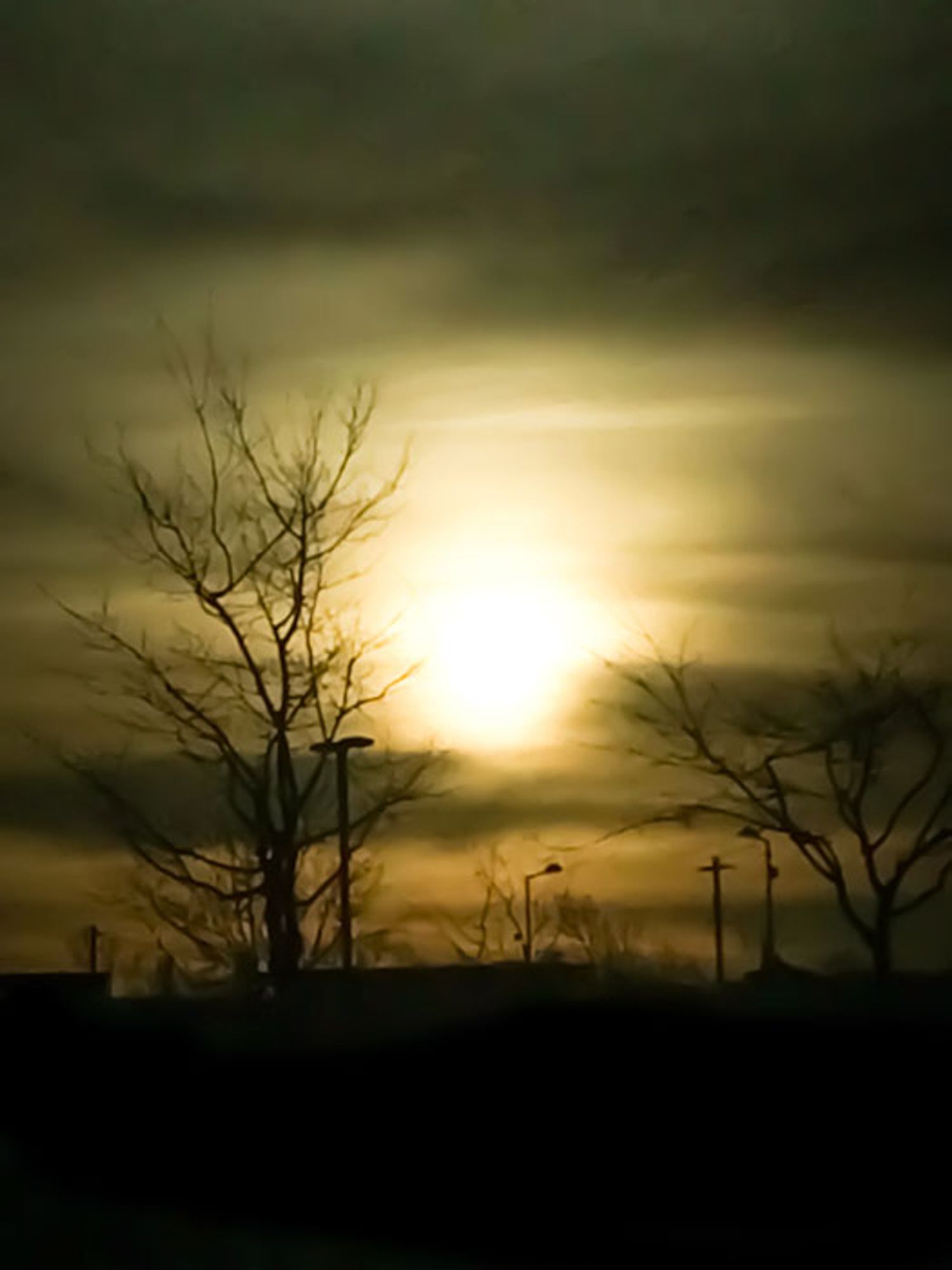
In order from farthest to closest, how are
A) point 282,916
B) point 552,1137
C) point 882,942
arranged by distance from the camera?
1. point 282,916
2. point 882,942
3. point 552,1137

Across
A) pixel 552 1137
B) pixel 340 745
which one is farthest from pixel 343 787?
pixel 552 1137

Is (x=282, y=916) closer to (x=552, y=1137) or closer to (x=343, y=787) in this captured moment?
(x=343, y=787)

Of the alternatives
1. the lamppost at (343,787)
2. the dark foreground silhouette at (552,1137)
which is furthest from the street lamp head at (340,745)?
the dark foreground silhouette at (552,1137)

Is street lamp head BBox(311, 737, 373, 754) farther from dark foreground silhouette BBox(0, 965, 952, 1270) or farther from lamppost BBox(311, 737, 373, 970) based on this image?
dark foreground silhouette BBox(0, 965, 952, 1270)

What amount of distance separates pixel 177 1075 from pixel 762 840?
1211cm

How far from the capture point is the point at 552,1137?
6.63 m

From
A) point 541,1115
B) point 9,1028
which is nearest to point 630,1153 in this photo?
point 541,1115

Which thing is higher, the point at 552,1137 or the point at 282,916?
the point at 282,916

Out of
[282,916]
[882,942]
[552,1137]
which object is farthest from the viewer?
[282,916]

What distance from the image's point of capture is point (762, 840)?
735 inches

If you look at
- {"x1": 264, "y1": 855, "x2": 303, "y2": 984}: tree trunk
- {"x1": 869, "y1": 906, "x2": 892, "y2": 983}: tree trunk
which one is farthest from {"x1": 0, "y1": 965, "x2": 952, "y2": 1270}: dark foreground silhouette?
{"x1": 264, "y1": 855, "x2": 303, "y2": 984}: tree trunk

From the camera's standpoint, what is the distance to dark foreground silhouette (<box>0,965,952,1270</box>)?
651 centimetres

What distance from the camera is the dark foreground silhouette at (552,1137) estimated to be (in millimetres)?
6508

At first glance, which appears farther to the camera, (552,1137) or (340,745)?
(340,745)
